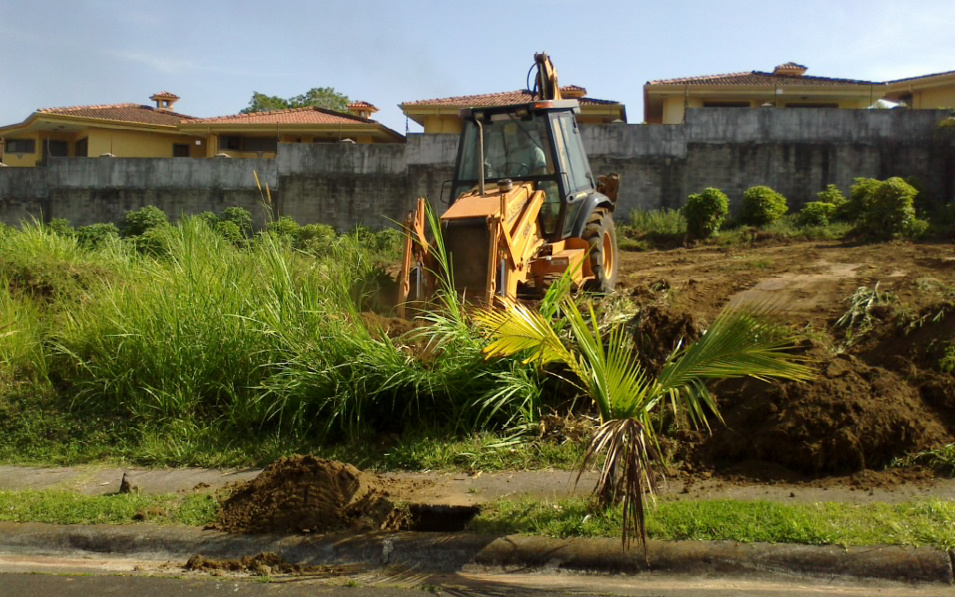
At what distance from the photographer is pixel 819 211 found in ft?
65.9

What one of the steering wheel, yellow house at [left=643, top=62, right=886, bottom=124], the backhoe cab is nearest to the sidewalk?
the backhoe cab

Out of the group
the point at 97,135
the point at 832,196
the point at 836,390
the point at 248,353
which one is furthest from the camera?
the point at 97,135

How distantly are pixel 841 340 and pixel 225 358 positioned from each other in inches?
227

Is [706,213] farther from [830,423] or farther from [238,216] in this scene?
[830,423]

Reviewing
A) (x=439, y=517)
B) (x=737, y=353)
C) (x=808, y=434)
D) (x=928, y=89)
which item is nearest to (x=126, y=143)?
(x=928, y=89)

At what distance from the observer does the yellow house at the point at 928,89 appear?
102ft

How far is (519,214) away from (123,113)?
35386 millimetres

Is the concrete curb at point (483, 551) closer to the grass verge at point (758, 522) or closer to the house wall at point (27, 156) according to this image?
the grass verge at point (758, 522)

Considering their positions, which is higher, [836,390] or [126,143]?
[126,143]

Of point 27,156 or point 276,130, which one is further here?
point 27,156

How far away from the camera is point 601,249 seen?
425 inches

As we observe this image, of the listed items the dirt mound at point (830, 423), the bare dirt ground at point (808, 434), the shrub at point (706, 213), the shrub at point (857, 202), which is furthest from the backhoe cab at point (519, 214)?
the shrub at point (857, 202)

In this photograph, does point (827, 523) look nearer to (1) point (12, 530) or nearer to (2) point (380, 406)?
(2) point (380, 406)

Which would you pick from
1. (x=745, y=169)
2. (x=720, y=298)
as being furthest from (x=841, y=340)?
(x=745, y=169)
